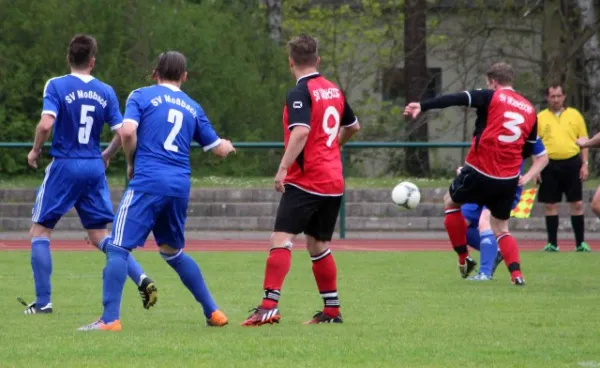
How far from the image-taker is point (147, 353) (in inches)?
281

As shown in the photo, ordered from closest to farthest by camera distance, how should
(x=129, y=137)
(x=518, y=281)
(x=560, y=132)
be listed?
1. (x=129, y=137)
2. (x=518, y=281)
3. (x=560, y=132)

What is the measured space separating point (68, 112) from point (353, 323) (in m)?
2.60

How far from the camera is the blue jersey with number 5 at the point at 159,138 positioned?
27.6ft

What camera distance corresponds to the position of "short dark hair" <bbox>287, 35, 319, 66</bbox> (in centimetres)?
880

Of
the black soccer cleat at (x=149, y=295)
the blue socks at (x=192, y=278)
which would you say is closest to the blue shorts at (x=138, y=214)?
the blue socks at (x=192, y=278)

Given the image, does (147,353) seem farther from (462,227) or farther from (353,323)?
(462,227)

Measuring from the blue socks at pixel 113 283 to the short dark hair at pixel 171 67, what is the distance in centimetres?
116

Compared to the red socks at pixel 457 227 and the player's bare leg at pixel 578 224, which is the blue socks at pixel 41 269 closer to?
the red socks at pixel 457 227

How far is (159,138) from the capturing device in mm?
8445

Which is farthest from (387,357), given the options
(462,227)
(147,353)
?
(462,227)

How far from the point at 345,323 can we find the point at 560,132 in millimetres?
9275

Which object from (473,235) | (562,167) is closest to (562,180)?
(562,167)

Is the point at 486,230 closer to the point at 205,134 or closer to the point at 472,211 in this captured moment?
the point at 472,211

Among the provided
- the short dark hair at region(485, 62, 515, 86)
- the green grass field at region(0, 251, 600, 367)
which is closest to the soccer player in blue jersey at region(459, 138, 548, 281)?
the green grass field at region(0, 251, 600, 367)
